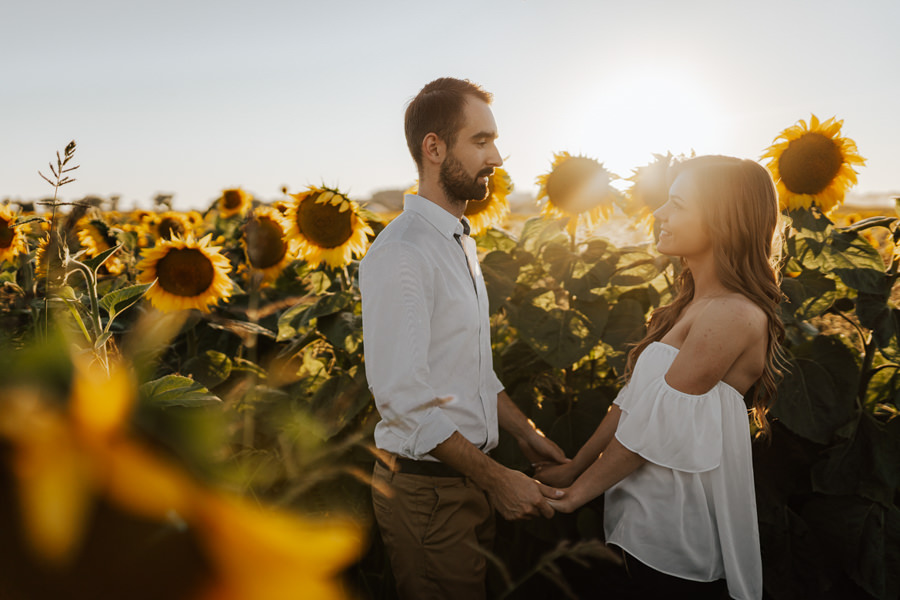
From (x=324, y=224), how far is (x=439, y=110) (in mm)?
1120

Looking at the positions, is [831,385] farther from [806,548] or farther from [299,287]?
[299,287]

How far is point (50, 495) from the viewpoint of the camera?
33 centimetres

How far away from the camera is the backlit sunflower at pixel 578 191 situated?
3609mm

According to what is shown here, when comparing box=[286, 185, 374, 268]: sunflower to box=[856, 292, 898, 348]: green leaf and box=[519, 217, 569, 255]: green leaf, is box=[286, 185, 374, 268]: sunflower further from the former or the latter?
box=[856, 292, 898, 348]: green leaf

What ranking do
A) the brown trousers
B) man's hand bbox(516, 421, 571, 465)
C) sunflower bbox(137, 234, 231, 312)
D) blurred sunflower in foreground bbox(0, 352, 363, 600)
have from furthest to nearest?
sunflower bbox(137, 234, 231, 312) < man's hand bbox(516, 421, 571, 465) < the brown trousers < blurred sunflower in foreground bbox(0, 352, 363, 600)

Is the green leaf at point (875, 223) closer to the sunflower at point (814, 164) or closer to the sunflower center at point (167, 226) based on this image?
the sunflower at point (814, 164)

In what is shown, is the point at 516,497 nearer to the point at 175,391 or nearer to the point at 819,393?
the point at 175,391

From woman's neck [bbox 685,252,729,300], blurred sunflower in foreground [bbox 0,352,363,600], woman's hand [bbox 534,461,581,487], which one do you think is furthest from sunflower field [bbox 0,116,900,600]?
blurred sunflower in foreground [bbox 0,352,363,600]

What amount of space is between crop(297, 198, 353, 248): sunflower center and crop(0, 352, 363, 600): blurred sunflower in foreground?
10.1 ft

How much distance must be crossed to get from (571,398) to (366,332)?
143 centimetres

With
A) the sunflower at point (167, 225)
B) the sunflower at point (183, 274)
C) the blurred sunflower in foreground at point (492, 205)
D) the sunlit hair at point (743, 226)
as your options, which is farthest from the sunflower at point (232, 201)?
the sunlit hair at point (743, 226)

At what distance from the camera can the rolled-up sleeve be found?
222 cm

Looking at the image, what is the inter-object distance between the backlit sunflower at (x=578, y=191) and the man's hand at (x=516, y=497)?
1.78m

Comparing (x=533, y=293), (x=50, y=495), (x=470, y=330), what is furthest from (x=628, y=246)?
(x=50, y=495)
